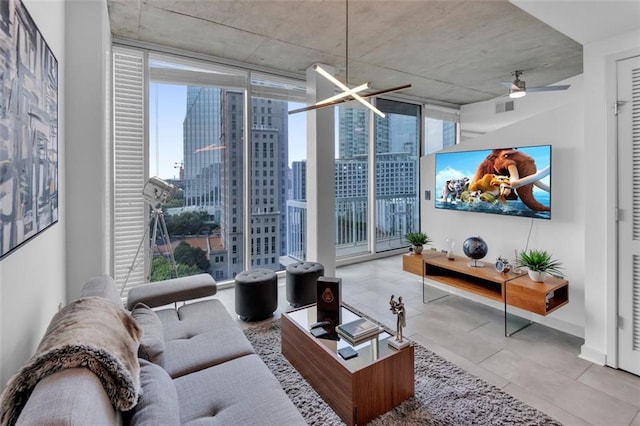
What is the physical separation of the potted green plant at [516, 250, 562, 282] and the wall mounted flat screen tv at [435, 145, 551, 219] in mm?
420

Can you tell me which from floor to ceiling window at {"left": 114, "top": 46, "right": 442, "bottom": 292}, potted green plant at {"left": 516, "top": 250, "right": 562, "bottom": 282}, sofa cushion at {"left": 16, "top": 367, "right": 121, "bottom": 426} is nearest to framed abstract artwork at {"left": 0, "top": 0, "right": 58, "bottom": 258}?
sofa cushion at {"left": 16, "top": 367, "right": 121, "bottom": 426}

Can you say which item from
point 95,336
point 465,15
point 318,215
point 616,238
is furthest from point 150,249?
point 616,238

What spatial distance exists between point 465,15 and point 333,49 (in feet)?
4.59

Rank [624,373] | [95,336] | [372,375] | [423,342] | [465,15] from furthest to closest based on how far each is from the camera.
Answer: [465,15]
[423,342]
[624,373]
[372,375]
[95,336]

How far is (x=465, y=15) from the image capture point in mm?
2961

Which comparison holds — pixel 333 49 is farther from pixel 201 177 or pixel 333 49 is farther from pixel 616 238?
pixel 616 238

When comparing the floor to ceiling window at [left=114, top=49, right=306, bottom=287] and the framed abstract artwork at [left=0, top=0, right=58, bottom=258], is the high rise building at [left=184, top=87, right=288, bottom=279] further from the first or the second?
the framed abstract artwork at [left=0, top=0, right=58, bottom=258]

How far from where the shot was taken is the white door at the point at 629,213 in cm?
221

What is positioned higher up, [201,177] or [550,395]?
[201,177]

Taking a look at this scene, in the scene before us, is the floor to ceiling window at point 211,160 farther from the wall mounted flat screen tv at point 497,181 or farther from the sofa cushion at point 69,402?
the sofa cushion at point 69,402

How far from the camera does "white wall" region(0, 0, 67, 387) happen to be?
1.17 metres

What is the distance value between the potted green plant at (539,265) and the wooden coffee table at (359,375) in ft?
5.54

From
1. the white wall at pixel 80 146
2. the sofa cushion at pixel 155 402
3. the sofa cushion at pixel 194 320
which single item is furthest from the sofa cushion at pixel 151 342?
the white wall at pixel 80 146

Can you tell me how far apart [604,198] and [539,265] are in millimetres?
780
